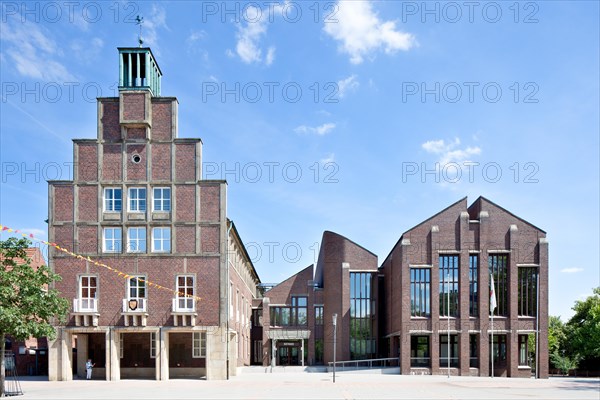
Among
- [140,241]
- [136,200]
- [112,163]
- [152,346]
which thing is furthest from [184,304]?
[112,163]

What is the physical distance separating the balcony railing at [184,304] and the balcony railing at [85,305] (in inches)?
222

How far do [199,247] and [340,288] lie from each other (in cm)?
2502

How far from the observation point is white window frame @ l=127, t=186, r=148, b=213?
4444 cm

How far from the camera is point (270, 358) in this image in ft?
222

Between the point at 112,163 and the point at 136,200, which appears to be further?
the point at 112,163

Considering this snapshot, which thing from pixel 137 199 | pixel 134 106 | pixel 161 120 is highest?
pixel 134 106

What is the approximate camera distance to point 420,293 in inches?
2200

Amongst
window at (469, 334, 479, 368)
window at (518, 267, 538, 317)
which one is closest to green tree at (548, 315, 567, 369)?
window at (518, 267, 538, 317)

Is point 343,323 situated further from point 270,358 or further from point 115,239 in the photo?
point 115,239

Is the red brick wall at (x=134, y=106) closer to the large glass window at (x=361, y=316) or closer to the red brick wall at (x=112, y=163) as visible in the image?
the red brick wall at (x=112, y=163)

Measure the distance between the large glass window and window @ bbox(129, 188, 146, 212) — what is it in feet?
91.9

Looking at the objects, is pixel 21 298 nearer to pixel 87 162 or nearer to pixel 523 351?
pixel 87 162

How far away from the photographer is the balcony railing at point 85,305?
42.8 m

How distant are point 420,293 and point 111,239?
27.9 m
